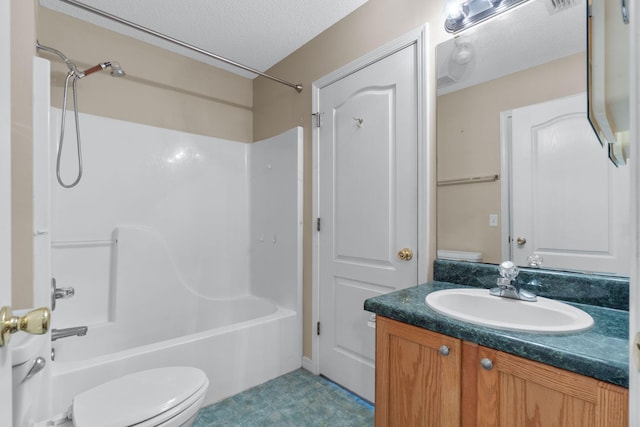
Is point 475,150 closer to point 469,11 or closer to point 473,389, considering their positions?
point 469,11

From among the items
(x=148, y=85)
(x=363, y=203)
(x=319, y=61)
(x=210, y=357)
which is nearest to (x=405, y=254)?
(x=363, y=203)

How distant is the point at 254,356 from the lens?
80.2 inches

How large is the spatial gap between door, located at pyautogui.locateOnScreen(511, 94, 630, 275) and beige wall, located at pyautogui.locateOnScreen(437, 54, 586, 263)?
73 millimetres

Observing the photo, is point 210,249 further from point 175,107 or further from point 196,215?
point 175,107

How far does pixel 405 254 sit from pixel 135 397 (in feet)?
4.48

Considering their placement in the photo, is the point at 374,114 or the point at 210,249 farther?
the point at 210,249

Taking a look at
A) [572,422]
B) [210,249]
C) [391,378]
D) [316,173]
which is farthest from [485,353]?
[210,249]

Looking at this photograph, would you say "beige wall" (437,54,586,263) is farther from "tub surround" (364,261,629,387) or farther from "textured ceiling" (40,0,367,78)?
"textured ceiling" (40,0,367,78)

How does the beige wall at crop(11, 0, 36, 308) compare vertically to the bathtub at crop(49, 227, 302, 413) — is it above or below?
above

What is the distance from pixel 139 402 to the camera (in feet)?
3.84

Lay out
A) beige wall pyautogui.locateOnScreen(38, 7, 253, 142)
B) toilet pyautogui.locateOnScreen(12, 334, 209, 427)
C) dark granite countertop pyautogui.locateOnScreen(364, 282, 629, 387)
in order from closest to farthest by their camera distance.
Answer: dark granite countertop pyautogui.locateOnScreen(364, 282, 629, 387), toilet pyautogui.locateOnScreen(12, 334, 209, 427), beige wall pyautogui.locateOnScreen(38, 7, 253, 142)

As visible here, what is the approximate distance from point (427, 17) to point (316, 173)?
111 cm

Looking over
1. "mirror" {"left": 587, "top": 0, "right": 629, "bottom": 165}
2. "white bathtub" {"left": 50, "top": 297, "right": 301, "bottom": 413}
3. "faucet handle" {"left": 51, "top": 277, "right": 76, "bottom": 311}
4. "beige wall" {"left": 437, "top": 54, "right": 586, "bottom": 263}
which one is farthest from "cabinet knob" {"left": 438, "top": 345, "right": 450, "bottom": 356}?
"faucet handle" {"left": 51, "top": 277, "right": 76, "bottom": 311}

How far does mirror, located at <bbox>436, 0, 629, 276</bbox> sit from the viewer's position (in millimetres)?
1187
